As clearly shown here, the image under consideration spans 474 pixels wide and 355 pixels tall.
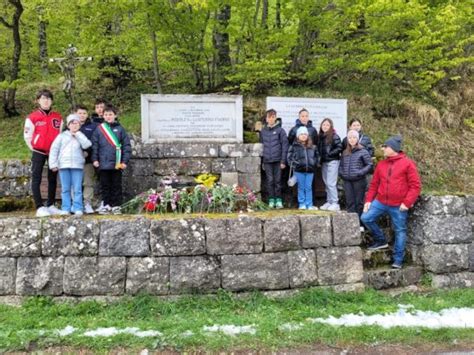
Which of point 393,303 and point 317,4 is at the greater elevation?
point 317,4

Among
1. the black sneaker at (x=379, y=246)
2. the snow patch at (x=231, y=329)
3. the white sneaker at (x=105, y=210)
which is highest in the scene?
the white sneaker at (x=105, y=210)

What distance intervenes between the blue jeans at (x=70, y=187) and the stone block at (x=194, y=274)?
5.99 feet

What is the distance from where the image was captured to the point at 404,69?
10188 mm

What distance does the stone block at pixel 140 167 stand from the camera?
7.05m

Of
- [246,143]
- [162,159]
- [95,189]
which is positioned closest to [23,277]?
[95,189]

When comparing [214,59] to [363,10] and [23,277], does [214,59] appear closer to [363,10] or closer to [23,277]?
[363,10]

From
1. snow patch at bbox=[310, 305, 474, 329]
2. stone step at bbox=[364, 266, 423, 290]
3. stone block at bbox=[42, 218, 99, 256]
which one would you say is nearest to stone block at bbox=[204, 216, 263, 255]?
snow patch at bbox=[310, 305, 474, 329]

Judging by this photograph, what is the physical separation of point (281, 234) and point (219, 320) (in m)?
1.30

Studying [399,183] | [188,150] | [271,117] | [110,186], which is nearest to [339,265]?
[399,183]

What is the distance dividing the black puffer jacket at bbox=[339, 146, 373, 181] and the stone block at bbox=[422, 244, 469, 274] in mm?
1391

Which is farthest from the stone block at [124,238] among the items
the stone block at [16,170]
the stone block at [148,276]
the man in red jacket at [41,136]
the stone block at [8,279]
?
the stone block at [16,170]

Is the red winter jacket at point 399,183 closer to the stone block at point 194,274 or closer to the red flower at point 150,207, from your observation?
the stone block at point 194,274

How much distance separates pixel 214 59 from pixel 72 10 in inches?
139

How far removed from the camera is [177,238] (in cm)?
479
